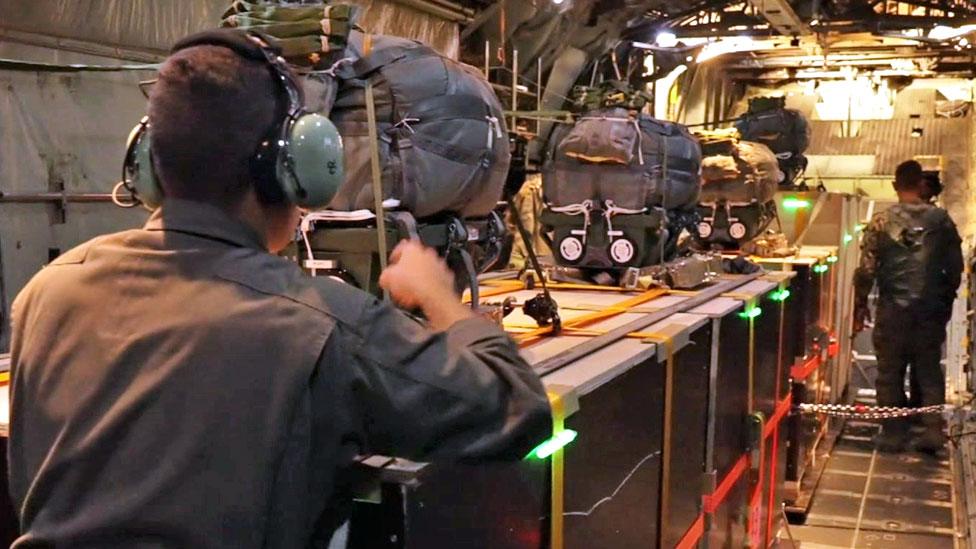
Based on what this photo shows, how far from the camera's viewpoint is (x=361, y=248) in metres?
2.61

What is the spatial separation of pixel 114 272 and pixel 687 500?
2595 mm

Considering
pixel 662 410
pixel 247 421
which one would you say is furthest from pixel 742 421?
pixel 247 421

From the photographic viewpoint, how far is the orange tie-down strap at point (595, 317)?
3.11 m

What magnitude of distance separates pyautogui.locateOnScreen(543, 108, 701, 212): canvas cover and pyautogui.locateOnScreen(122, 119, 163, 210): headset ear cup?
3.14 meters

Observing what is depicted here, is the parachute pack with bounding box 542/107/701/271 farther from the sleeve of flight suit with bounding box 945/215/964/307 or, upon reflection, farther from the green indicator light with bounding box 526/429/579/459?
the sleeve of flight suit with bounding box 945/215/964/307

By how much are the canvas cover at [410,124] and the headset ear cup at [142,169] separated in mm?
695

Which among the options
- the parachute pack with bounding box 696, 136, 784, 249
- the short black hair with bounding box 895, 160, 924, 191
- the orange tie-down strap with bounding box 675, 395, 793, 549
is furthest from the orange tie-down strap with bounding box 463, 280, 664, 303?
the short black hair with bounding box 895, 160, 924, 191

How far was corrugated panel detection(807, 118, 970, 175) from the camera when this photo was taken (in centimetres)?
1255

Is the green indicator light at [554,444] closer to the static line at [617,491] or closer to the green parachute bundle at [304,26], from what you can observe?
the static line at [617,491]

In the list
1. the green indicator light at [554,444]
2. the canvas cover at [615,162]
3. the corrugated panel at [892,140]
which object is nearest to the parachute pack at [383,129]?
the green indicator light at [554,444]

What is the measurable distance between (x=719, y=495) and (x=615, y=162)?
5.36 ft

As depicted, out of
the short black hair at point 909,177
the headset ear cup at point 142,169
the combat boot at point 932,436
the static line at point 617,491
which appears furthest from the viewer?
the short black hair at point 909,177

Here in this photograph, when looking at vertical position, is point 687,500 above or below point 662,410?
below

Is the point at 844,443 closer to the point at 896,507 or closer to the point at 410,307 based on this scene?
the point at 896,507
